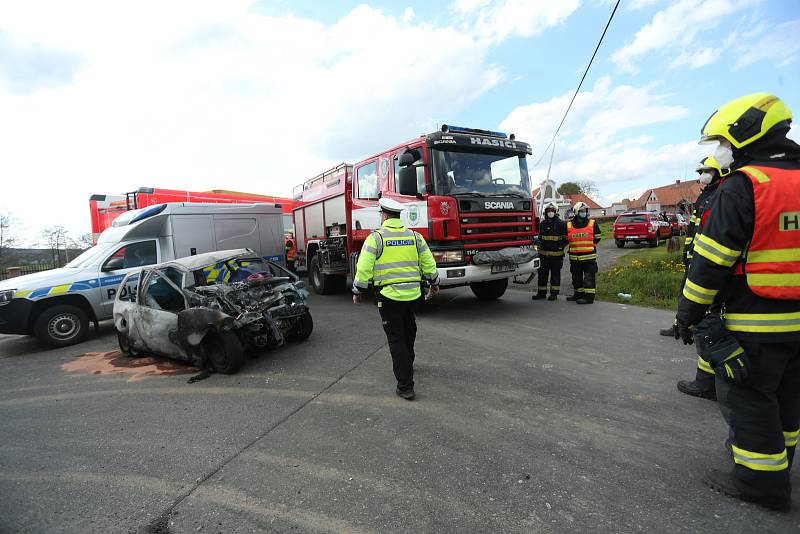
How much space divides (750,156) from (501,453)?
234cm

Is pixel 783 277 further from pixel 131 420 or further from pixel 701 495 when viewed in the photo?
pixel 131 420

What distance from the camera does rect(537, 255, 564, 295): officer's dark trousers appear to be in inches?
325

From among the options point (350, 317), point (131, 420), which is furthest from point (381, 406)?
point (350, 317)

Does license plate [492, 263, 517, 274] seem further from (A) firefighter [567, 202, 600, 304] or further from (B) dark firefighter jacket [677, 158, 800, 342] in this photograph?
(B) dark firefighter jacket [677, 158, 800, 342]

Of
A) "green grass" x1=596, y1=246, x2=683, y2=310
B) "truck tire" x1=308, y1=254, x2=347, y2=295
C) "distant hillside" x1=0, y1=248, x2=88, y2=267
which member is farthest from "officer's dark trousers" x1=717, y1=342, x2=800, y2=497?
"distant hillside" x1=0, y1=248, x2=88, y2=267

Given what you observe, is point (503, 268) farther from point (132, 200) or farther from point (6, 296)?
point (132, 200)

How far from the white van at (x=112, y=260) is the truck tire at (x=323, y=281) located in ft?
4.04

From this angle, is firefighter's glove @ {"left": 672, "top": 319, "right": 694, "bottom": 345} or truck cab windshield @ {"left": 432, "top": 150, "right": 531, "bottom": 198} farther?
truck cab windshield @ {"left": 432, "top": 150, "right": 531, "bottom": 198}

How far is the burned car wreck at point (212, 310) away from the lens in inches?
191

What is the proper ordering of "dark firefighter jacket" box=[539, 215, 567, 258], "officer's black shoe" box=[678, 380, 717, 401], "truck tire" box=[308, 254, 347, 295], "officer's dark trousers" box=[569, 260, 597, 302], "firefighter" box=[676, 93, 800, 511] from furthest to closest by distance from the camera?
"truck tire" box=[308, 254, 347, 295] → "dark firefighter jacket" box=[539, 215, 567, 258] → "officer's dark trousers" box=[569, 260, 597, 302] → "officer's black shoe" box=[678, 380, 717, 401] → "firefighter" box=[676, 93, 800, 511]

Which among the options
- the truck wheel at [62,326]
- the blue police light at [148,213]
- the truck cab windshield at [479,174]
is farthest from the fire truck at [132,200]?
the truck cab windshield at [479,174]

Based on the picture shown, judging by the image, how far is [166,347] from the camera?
5348 millimetres

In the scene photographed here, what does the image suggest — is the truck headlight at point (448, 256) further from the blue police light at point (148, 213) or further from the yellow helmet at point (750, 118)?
the blue police light at point (148, 213)

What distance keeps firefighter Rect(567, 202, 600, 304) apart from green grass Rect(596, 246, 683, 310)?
Result: 0.76 m
